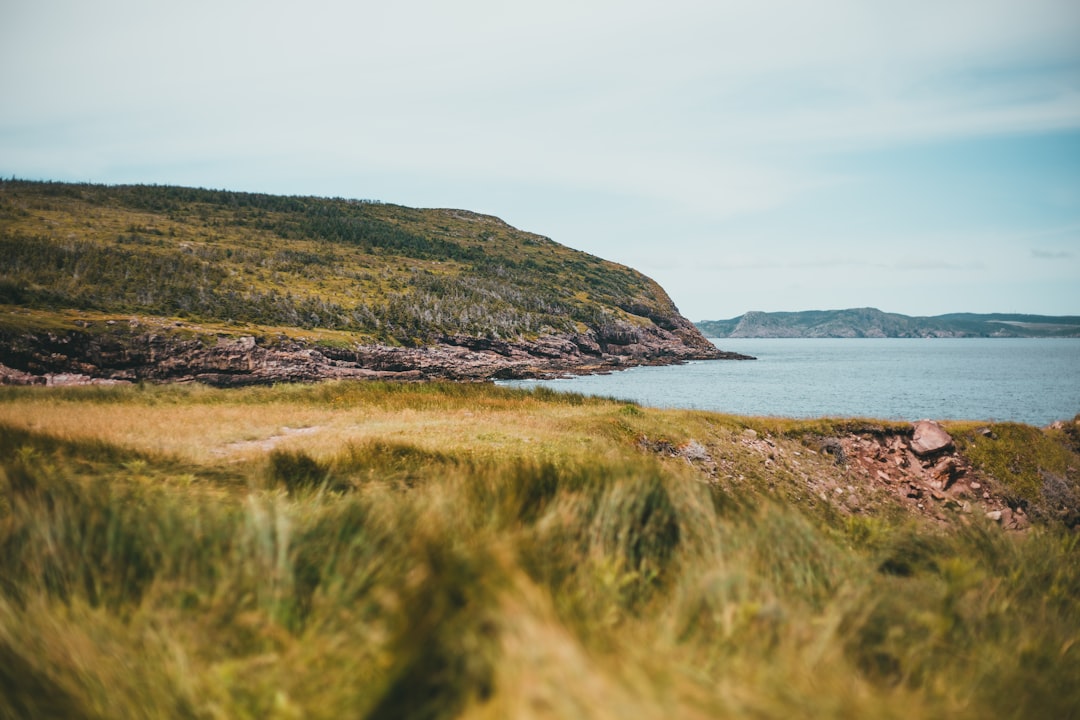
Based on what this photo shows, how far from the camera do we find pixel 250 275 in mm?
111250

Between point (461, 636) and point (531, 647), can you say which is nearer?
point (531, 647)

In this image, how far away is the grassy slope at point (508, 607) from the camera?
250cm

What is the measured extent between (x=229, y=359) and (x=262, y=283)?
41.0 meters

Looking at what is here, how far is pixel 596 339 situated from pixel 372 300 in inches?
2531

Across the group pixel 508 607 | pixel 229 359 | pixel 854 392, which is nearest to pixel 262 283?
pixel 229 359

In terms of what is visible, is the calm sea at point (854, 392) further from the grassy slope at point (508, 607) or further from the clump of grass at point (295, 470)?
the grassy slope at point (508, 607)

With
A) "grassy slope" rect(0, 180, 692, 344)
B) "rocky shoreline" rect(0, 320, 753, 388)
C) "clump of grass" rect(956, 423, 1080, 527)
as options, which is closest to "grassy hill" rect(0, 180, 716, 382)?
"grassy slope" rect(0, 180, 692, 344)

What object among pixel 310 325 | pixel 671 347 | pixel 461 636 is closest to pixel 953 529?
pixel 461 636

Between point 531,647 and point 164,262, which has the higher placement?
point 164,262

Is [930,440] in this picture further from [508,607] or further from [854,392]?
[854,392]

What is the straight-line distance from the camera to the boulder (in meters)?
21.8

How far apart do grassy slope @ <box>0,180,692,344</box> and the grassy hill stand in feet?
1.35

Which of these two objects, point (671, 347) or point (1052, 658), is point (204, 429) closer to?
point (1052, 658)

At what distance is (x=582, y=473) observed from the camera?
6609mm
